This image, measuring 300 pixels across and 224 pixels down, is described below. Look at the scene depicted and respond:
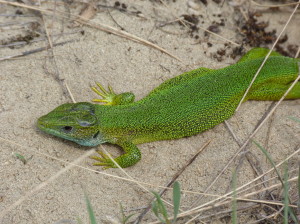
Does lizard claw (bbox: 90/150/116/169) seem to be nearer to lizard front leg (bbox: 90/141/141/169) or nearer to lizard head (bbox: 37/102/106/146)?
lizard front leg (bbox: 90/141/141/169)

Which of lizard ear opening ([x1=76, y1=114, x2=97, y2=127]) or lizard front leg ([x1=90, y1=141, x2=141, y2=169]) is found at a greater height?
lizard ear opening ([x1=76, y1=114, x2=97, y2=127])

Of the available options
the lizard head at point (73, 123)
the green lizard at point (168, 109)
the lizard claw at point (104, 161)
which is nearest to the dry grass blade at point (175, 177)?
the green lizard at point (168, 109)

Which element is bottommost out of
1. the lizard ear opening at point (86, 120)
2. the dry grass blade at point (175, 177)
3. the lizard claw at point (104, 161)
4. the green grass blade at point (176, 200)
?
the lizard claw at point (104, 161)

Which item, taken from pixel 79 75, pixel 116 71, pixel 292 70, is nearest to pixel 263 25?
pixel 292 70

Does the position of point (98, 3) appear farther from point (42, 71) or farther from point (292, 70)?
point (292, 70)

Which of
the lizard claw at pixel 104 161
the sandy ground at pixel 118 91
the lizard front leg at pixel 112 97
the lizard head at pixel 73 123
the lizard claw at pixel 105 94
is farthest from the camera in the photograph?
the lizard claw at pixel 105 94

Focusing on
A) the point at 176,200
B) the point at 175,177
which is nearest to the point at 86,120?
the point at 175,177

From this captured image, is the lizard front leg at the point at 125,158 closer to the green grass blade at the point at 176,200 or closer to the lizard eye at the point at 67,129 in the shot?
the lizard eye at the point at 67,129

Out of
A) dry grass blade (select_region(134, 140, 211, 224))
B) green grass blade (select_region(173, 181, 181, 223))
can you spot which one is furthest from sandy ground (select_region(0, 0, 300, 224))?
green grass blade (select_region(173, 181, 181, 223))
